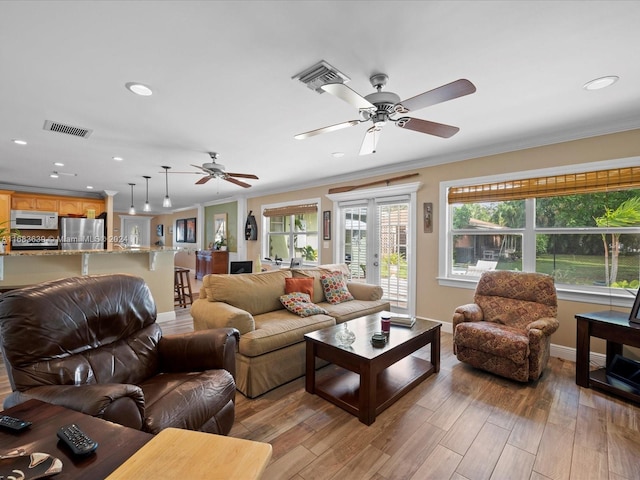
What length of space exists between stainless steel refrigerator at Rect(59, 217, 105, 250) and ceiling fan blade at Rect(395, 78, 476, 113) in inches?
269

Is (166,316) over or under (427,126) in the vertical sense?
under

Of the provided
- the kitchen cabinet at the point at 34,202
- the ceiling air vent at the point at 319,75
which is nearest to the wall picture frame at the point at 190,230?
the kitchen cabinet at the point at 34,202

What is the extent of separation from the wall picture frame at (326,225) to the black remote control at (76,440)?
4.96 meters

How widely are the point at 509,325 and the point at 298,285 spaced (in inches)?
90.6

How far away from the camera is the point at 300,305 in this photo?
325 cm

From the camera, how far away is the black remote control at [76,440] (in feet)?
2.85

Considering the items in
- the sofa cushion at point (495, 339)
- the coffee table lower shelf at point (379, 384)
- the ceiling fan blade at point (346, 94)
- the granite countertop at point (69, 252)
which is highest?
the ceiling fan blade at point (346, 94)

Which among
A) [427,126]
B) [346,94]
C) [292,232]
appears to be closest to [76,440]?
[346,94]

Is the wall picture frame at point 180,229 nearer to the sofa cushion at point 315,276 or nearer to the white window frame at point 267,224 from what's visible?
the white window frame at point 267,224

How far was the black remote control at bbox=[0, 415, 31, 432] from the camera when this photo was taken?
971mm

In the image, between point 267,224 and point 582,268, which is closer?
point 582,268

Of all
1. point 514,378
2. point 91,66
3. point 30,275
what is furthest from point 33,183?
point 514,378

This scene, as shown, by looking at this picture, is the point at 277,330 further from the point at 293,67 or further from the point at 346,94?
the point at 293,67

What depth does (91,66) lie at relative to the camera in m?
2.04
